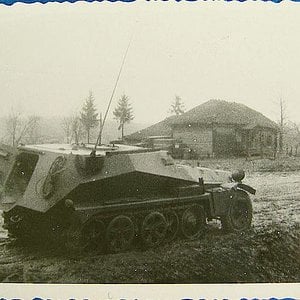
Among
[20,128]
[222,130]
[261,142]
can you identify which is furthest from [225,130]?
[20,128]

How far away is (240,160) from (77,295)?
0.68 meters

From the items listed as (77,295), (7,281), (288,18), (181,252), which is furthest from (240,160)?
(7,281)

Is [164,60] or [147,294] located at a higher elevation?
[164,60]

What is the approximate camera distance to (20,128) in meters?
2.00

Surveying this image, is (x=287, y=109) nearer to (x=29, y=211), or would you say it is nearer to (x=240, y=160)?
(x=240, y=160)

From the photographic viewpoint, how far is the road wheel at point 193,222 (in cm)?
200

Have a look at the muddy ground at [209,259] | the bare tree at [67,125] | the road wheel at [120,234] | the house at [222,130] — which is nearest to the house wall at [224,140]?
the house at [222,130]

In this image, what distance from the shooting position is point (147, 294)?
6.33ft

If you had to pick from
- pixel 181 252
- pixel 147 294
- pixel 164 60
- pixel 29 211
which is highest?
pixel 164 60

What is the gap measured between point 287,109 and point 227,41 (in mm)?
292

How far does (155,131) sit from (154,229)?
314 mm

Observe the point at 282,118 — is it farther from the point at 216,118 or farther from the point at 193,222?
the point at 193,222

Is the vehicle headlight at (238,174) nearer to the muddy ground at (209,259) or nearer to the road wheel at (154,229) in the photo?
the muddy ground at (209,259)

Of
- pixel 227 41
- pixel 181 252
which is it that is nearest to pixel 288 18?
pixel 227 41
